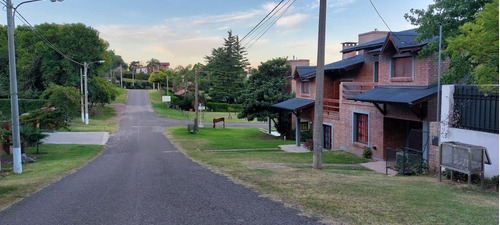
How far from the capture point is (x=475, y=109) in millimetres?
11625

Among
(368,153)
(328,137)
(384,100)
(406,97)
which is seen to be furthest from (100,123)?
(406,97)

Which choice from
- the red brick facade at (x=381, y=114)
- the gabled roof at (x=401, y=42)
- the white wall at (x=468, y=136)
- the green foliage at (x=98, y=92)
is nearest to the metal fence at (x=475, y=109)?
the white wall at (x=468, y=136)

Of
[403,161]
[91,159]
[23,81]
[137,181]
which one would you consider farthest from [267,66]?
[23,81]

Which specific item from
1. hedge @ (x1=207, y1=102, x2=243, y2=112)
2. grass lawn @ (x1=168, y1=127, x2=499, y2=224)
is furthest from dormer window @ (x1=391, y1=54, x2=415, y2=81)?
hedge @ (x1=207, y1=102, x2=243, y2=112)

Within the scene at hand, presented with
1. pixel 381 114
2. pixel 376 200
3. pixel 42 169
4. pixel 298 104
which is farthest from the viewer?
pixel 298 104

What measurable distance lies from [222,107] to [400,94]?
64.7 meters

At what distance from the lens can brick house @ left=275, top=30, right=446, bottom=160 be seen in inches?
651

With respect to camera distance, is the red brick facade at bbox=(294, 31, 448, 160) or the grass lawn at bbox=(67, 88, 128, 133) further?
the grass lawn at bbox=(67, 88, 128, 133)

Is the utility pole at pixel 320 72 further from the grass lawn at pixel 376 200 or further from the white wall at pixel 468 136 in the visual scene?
the white wall at pixel 468 136

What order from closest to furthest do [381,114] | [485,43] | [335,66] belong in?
[485,43], [381,114], [335,66]

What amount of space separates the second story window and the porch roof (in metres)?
0.65

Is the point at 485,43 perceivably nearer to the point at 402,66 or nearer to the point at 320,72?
the point at 320,72

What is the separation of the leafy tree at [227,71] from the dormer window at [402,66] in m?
62.3

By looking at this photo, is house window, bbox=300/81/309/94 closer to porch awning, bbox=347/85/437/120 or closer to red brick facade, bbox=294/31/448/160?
red brick facade, bbox=294/31/448/160
